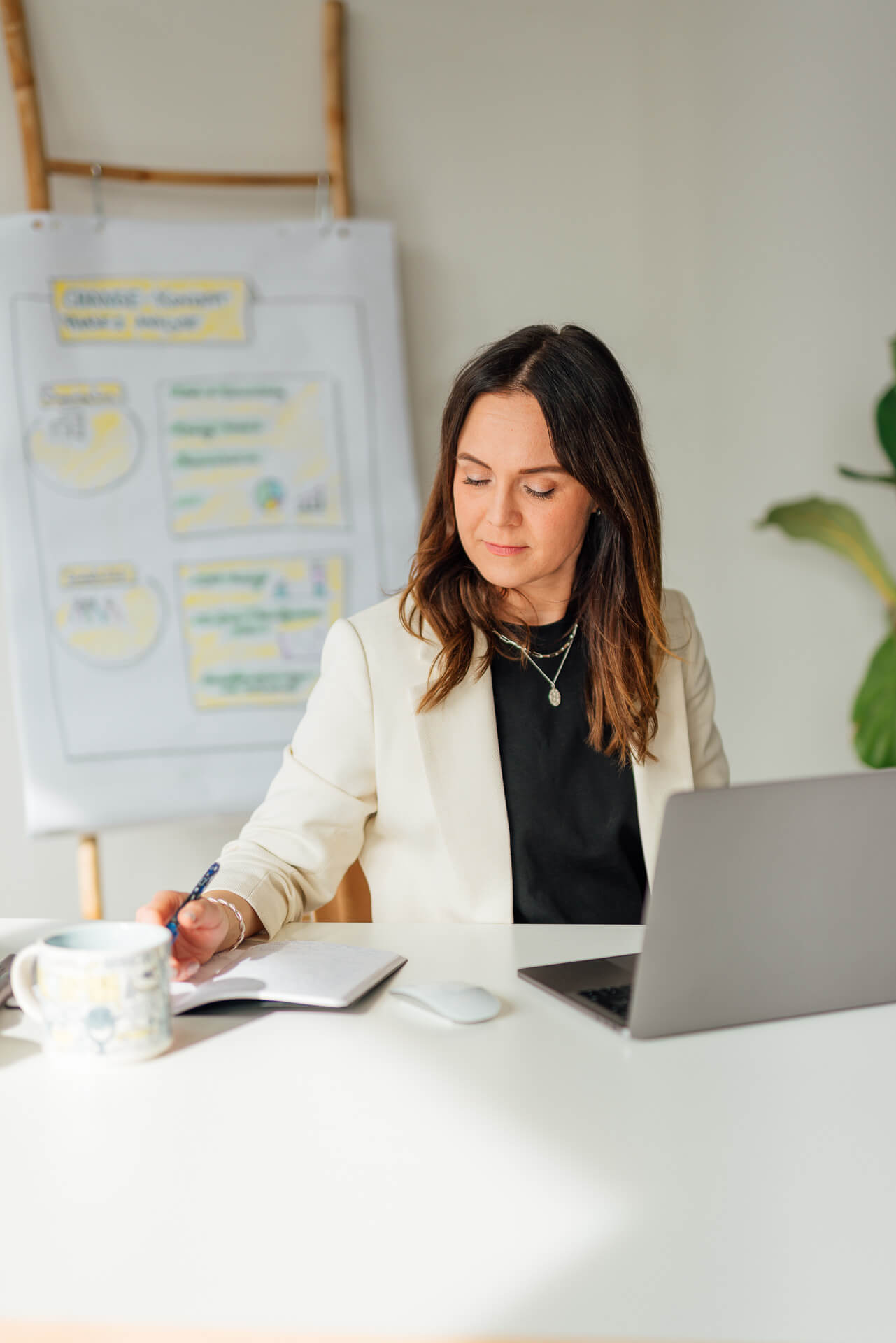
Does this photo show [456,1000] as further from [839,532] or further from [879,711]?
[839,532]

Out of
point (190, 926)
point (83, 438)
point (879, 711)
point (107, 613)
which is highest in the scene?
point (83, 438)

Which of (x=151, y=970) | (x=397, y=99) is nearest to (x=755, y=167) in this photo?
(x=397, y=99)

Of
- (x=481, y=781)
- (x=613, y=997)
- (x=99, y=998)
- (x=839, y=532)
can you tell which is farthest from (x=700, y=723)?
(x=839, y=532)

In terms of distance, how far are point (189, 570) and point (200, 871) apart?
74 centimetres

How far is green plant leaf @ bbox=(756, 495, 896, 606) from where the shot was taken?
281 cm

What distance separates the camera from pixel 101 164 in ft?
8.00

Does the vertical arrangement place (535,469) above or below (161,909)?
above

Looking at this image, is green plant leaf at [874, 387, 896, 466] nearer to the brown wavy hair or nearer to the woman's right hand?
the brown wavy hair

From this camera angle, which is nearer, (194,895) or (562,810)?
(194,895)

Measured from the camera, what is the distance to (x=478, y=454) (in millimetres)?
1463

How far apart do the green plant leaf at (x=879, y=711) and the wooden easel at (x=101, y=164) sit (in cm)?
158

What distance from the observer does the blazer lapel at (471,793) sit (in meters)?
1.43

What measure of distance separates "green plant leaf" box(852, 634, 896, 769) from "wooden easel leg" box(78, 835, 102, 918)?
175cm

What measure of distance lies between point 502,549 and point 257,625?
1099 millimetres
